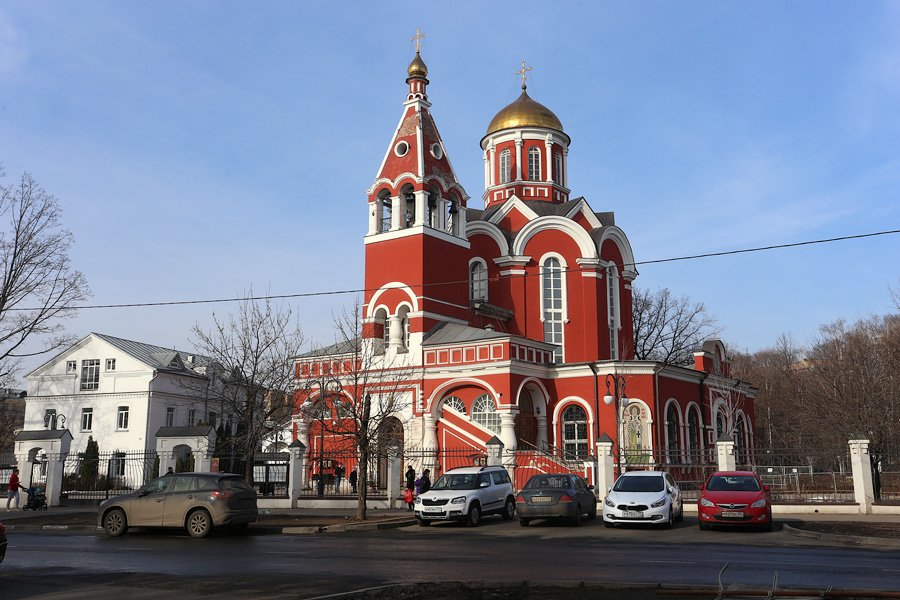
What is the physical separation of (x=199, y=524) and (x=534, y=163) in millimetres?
29116

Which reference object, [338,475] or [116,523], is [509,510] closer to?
[116,523]

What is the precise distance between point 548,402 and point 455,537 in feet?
55.6

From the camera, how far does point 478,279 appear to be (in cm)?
3822

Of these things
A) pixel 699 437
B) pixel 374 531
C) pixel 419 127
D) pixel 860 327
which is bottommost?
pixel 374 531

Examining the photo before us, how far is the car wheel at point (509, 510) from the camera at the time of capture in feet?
70.3

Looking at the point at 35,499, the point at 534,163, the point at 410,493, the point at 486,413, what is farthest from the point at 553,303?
the point at 35,499

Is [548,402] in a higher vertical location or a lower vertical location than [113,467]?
higher

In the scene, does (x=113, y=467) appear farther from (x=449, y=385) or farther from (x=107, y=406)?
(x=449, y=385)

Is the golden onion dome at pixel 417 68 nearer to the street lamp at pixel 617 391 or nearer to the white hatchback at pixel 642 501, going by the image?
the street lamp at pixel 617 391

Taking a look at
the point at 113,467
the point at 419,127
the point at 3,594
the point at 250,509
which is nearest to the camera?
the point at 3,594

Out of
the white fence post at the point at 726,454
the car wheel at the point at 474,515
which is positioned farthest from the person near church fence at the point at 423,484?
the white fence post at the point at 726,454

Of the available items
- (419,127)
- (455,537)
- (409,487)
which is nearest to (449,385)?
(409,487)

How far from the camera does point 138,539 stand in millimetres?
17297

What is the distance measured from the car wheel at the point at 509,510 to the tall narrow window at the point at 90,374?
32.5 m
